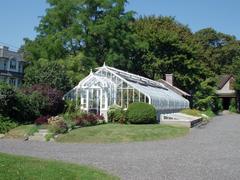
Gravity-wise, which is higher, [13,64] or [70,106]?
[13,64]

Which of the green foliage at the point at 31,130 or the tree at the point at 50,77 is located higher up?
the tree at the point at 50,77

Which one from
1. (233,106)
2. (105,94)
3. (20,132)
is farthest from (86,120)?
(233,106)

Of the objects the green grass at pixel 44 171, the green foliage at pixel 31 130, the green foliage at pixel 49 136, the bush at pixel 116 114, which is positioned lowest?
the green grass at pixel 44 171

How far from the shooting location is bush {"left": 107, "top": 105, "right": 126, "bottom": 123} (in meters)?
28.8

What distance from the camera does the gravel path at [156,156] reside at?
1150 centimetres

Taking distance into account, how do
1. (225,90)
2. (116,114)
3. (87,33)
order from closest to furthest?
(116,114) → (87,33) → (225,90)

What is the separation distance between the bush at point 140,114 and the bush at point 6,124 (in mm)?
8362

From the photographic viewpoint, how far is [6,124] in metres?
23.8

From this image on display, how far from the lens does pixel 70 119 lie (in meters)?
25.6

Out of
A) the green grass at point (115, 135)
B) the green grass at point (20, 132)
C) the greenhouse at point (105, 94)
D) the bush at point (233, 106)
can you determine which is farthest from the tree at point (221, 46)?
the green grass at point (20, 132)

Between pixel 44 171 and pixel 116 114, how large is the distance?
1875 cm

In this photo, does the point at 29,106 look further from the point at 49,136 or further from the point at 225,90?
the point at 225,90

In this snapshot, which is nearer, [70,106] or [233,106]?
[70,106]

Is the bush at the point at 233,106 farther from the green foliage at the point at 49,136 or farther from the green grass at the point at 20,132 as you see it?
the green foliage at the point at 49,136
